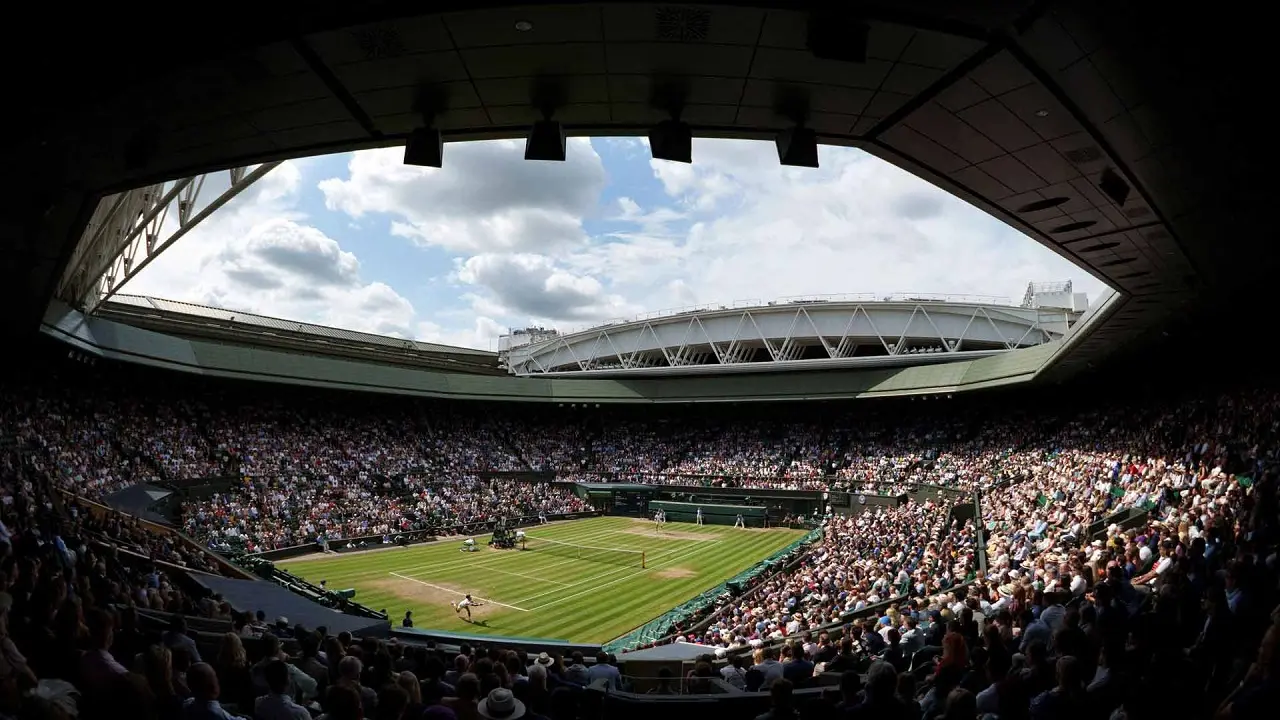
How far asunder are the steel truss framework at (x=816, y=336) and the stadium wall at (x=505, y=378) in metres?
1.59

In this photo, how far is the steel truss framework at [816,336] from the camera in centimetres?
4125

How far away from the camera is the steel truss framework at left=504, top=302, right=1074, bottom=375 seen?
135 ft

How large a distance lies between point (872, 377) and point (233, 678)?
44344 millimetres

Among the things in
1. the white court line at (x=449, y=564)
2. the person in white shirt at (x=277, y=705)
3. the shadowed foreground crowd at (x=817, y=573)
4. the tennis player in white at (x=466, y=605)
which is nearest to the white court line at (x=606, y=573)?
the tennis player in white at (x=466, y=605)

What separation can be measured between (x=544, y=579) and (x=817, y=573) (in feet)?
39.9

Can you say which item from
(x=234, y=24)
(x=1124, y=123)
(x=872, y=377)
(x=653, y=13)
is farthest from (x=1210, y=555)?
(x=872, y=377)

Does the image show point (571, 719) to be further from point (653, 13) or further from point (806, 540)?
point (806, 540)

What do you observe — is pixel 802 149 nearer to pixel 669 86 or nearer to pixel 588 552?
pixel 669 86

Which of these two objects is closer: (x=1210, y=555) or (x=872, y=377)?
(x=1210, y=555)

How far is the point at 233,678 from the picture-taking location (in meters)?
5.67

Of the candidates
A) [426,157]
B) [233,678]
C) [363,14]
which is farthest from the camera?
[426,157]

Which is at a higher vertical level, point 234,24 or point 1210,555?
point 234,24

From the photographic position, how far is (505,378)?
52250mm

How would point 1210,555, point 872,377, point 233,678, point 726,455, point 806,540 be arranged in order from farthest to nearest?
point 726,455
point 872,377
point 806,540
point 1210,555
point 233,678
